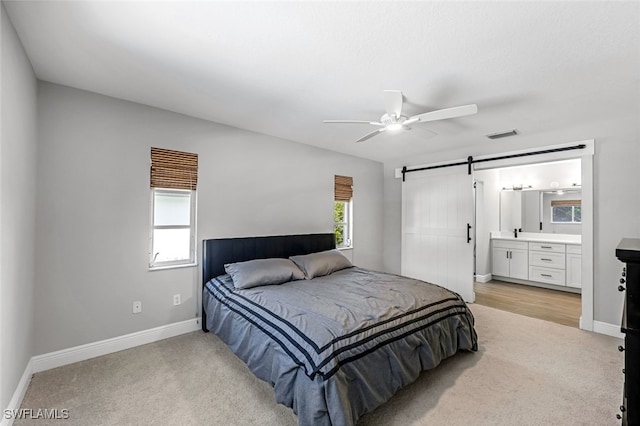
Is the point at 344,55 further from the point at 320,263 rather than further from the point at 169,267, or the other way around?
the point at 169,267

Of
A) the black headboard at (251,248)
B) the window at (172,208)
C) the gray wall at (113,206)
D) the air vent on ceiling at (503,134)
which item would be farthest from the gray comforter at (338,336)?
the air vent on ceiling at (503,134)

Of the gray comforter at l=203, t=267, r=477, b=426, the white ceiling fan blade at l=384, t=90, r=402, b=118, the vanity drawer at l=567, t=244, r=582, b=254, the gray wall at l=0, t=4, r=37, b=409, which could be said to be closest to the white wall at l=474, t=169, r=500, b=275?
the vanity drawer at l=567, t=244, r=582, b=254

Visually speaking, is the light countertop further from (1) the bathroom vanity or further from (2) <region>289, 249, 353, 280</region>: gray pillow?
(2) <region>289, 249, 353, 280</region>: gray pillow

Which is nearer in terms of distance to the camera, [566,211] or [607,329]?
[607,329]

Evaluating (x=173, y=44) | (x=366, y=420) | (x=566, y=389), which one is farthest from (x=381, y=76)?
(x=566, y=389)

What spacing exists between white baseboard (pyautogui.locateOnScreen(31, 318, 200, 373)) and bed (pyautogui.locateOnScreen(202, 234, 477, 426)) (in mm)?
296

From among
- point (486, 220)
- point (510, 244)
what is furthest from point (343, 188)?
point (510, 244)

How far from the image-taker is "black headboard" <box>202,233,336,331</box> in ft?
11.0

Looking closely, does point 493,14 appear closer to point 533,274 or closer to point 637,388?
point 637,388

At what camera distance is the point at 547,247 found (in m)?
5.23

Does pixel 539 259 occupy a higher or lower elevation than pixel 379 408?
higher

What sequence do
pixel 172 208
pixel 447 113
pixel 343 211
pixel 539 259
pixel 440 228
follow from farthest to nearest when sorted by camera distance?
pixel 539 259 < pixel 343 211 < pixel 440 228 < pixel 172 208 < pixel 447 113

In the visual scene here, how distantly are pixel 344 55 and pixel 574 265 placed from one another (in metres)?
5.52

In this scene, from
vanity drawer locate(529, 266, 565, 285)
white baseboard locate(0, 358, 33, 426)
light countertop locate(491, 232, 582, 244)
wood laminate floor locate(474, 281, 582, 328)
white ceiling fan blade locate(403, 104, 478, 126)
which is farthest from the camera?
light countertop locate(491, 232, 582, 244)
